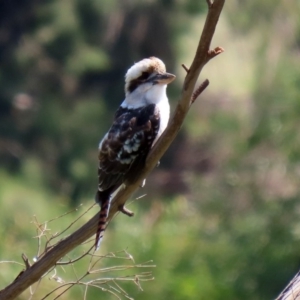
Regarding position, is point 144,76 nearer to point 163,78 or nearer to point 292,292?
point 163,78

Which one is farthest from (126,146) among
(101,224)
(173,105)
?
(173,105)

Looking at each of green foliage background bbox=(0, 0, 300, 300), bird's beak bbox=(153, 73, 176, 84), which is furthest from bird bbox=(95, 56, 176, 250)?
green foliage background bbox=(0, 0, 300, 300)

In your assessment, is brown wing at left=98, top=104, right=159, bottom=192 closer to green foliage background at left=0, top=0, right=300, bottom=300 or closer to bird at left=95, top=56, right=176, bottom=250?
bird at left=95, top=56, right=176, bottom=250

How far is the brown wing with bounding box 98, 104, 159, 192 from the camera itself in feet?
11.1

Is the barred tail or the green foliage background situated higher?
the green foliage background

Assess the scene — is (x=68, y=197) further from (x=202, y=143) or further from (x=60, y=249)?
(x=60, y=249)

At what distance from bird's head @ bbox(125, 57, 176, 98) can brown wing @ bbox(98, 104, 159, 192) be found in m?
0.09

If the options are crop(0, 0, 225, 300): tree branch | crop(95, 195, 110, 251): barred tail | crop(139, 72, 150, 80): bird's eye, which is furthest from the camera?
crop(139, 72, 150, 80): bird's eye

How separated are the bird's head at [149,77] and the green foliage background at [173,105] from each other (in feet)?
14.5

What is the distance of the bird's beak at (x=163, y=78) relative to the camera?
3586 mm

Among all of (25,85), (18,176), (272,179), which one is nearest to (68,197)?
(18,176)

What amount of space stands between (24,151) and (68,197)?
1.43 metres

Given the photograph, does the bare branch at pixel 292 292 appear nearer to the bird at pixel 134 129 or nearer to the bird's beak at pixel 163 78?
the bird at pixel 134 129

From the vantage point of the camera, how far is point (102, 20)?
576 inches
